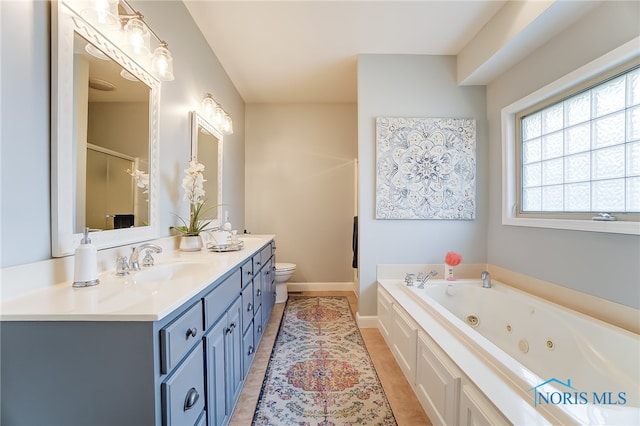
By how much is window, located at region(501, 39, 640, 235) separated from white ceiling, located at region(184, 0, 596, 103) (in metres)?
0.47

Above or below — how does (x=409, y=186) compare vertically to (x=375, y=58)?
below

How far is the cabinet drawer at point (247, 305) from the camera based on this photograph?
1649mm

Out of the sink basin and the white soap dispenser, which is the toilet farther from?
the white soap dispenser

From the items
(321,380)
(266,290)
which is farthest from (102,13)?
(321,380)

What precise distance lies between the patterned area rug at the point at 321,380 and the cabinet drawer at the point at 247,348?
179mm

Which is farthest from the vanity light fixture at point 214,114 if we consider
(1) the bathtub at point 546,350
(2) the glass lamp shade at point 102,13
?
(1) the bathtub at point 546,350

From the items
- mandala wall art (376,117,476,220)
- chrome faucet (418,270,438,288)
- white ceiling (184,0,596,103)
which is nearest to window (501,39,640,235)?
mandala wall art (376,117,476,220)

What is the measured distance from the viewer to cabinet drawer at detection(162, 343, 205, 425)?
0.79 m

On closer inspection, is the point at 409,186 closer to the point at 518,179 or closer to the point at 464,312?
the point at 518,179

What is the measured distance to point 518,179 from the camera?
2330 mm

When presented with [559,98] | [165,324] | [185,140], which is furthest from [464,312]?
[185,140]

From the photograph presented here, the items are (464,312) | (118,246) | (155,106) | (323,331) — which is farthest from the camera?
(323,331)

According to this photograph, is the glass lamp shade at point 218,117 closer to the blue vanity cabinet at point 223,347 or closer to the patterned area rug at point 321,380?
the blue vanity cabinet at point 223,347

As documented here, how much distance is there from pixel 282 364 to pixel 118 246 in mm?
1356
